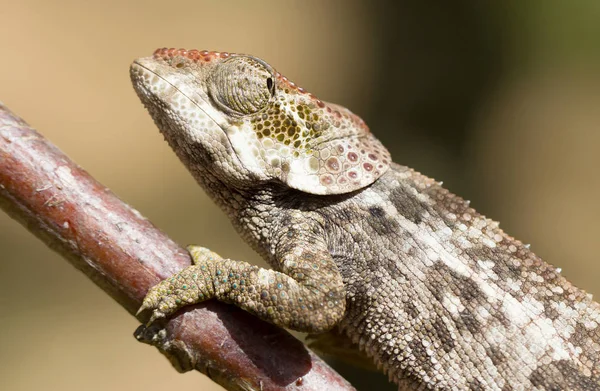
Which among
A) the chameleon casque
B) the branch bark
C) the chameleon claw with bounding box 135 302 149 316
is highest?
the chameleon casque

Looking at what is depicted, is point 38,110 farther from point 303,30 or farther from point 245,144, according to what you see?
point 245,144

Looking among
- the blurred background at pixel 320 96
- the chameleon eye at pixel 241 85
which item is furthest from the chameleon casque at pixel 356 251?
the blurred background at pixel 320 96

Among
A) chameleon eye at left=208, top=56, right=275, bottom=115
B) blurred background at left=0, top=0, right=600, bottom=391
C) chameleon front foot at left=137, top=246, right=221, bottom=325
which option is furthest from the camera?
blurred background at left=0, top=0, right=600, bottom=391

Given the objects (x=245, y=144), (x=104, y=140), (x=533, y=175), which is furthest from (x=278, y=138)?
(x=533, y=175)

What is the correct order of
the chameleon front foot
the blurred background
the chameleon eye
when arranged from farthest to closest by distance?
the blurred background, the chameleon eye, the chameleon front foot

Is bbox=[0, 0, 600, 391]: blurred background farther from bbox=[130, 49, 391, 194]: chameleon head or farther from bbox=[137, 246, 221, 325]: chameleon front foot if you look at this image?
bbox=[137, 246, 221, 325]: chameleon front foot

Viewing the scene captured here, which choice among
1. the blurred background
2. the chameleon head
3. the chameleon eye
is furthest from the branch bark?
the blurred background

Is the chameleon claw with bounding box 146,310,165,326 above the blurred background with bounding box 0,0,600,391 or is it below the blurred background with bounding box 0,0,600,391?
below

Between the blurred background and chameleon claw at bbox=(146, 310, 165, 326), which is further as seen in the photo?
the blurred background

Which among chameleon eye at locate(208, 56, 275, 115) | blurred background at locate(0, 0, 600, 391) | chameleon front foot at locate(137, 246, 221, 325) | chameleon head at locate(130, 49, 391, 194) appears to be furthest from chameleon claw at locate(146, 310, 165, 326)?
blurred background at locate(0, 0, 600, 391)
